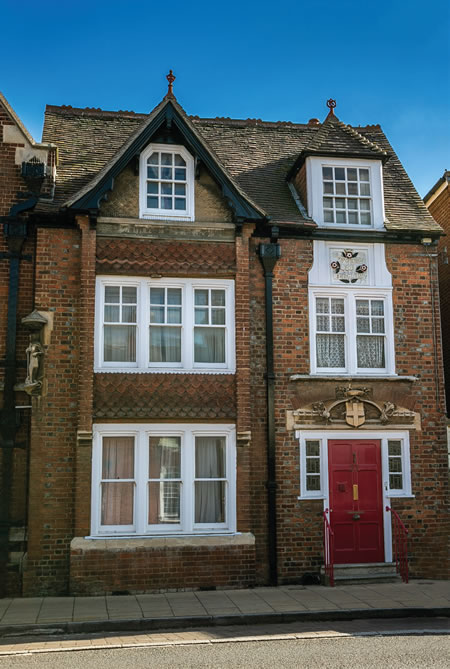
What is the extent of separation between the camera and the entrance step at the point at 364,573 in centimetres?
1323

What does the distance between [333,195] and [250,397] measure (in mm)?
4751

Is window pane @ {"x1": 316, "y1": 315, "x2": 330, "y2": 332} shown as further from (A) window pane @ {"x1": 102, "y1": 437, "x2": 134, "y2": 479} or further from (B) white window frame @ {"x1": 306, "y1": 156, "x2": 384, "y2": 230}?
(A) window pane @ {"x1": 102, "y1": 437, "x2": 134, "y2": 479}

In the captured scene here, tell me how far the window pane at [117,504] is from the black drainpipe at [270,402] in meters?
2.65

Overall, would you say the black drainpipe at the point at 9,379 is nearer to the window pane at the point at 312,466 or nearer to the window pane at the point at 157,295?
the window pane at the point at 157,295

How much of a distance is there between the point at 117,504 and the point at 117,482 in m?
0.40

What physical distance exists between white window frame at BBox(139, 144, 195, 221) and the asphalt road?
799 cm

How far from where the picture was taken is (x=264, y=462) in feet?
45.0

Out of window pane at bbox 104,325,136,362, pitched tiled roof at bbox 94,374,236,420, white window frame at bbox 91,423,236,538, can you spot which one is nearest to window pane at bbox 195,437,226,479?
white window frame at bbox 91,423,236,538

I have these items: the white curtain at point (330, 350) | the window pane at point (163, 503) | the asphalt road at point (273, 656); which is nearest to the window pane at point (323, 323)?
the white curtain at point (330, 350)

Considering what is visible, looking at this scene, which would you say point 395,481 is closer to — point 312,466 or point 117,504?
point 312,466

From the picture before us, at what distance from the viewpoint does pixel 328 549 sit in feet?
44.3

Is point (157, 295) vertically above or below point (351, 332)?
above

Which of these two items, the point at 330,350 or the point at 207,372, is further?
the point at 330,350

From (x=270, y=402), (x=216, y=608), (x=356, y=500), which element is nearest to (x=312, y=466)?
(x=356, y=500)
